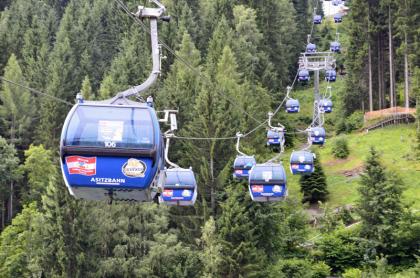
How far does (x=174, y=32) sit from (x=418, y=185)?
31128 mm

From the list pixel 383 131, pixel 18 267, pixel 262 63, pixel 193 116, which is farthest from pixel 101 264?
pixel 262 63

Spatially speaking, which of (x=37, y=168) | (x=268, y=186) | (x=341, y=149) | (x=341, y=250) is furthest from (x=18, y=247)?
(x=341, y=149)

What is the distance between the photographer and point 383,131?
2431 inches

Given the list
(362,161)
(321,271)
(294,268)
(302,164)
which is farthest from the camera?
(362,161)

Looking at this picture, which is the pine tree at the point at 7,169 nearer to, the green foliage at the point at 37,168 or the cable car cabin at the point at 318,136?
the green foliage at the point at 37,168

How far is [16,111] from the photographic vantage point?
56.3m

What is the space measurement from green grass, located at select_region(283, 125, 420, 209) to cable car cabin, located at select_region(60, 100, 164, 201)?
33919mm

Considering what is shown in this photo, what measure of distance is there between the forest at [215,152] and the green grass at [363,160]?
0.63ft

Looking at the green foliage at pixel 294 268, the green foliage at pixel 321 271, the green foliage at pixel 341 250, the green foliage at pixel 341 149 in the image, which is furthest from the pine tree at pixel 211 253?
the green foliage at pixel 341 149

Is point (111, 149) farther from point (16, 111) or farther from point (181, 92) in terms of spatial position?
point (16, 111)

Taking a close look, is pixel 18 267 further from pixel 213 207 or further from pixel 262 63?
pixel 262 63

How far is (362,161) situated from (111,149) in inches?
1704

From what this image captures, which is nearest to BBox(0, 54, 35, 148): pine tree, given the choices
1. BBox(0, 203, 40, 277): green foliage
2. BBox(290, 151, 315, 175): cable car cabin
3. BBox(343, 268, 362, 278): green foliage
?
BBox(0, 203, 40, 277): green foliage

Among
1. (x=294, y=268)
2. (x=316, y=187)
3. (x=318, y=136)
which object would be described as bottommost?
(x=294, y=268)
